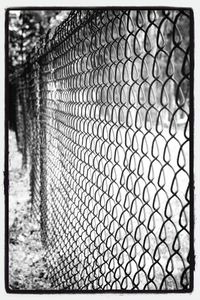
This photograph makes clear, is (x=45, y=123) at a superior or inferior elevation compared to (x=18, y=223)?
superior

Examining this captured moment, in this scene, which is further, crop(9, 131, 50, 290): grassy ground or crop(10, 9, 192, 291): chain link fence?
crop(9, 131, 50, 290): grassy ground

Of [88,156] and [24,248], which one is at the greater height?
[88,156]

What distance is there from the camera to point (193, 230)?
1747mm

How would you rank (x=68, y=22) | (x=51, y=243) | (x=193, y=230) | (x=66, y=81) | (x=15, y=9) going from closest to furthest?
(x=193, y=230) < (x=15, y=9) < (x=68, y=22) < (x=66, y=81) < (x=51, y=243)

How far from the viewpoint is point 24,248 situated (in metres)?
3.52

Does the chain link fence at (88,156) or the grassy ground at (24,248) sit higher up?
the chain link fence at (88,156)

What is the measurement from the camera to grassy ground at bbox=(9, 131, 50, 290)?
2.84 metres

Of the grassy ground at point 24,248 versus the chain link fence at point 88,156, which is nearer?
the chain link fence at point 88,156

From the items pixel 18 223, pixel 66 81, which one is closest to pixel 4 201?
pixel 66 81

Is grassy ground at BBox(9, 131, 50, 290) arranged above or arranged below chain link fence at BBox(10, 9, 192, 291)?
below

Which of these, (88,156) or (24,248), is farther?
(24,248)

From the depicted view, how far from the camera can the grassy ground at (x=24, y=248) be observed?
2.84m
